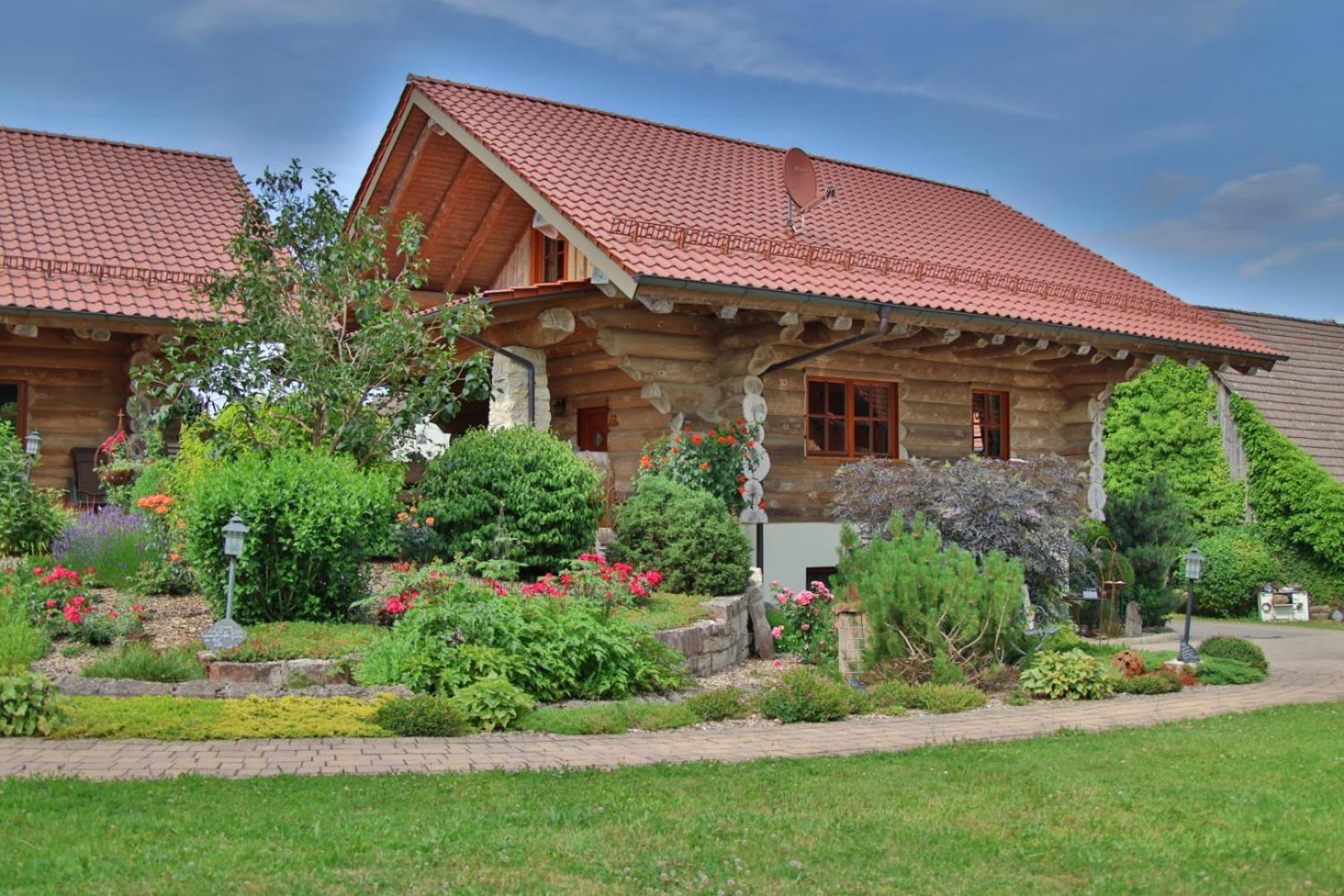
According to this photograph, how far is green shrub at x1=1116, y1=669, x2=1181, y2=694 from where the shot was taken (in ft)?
33.0

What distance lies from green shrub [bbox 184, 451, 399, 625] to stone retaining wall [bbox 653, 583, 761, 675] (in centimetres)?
241

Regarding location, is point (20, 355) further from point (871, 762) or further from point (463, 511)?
point (871, 762)

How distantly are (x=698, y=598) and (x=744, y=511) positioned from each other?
2.29m

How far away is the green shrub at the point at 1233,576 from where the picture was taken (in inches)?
787

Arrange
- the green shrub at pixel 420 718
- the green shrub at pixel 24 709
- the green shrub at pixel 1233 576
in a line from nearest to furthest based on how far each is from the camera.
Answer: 1. the green shrub at pixel 24 709
2. the green shrub at pixel 420 718
3. the green shrub at pixel 1233 576

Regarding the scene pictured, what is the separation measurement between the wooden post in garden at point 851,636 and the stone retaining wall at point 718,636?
0.99 metres

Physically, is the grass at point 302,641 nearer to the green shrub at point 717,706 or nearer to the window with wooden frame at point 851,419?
the green shrub at point 717,706

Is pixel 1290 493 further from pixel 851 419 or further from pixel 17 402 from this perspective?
pixel 17 402

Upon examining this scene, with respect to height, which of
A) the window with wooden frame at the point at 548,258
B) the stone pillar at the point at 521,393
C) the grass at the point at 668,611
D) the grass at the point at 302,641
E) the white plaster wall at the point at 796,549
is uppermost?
the window with wooden frame at the point at 548,258

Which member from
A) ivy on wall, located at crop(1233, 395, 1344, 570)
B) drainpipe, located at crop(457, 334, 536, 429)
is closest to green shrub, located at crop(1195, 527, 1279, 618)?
ivy on wall, located at crop(1233, 395, 1344, 570)

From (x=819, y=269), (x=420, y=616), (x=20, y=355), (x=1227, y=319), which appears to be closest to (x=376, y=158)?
(x=20, y=355)

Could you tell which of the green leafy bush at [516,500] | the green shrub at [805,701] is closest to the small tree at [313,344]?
the green leafy bush at [516,500]

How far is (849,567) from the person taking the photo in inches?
434

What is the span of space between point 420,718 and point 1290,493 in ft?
57.4
